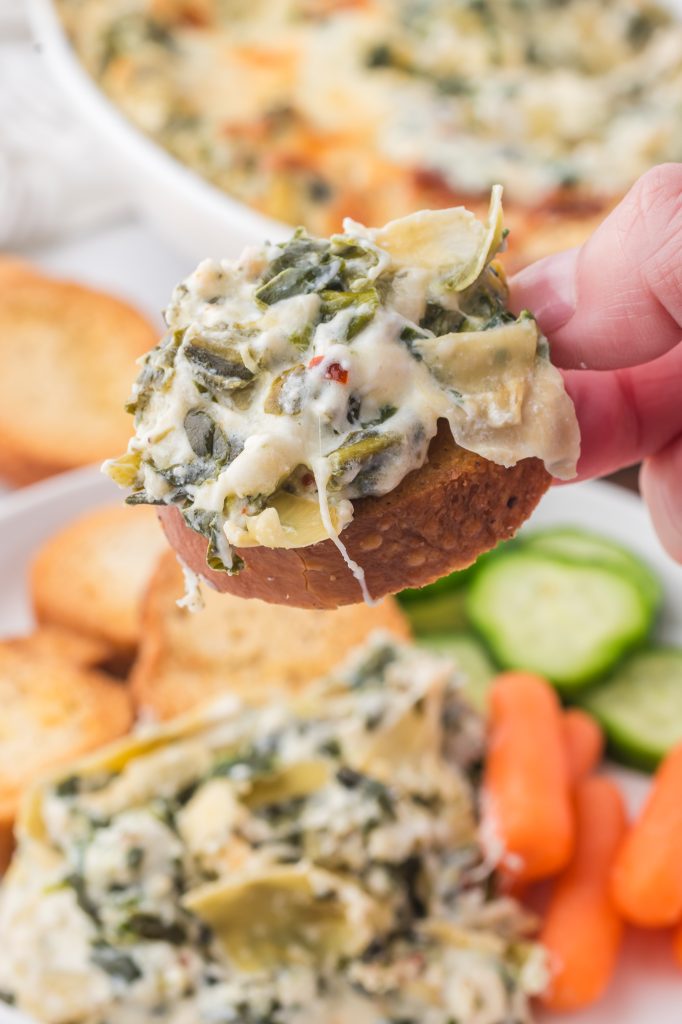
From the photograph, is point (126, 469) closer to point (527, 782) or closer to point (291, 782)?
point (291, 782)

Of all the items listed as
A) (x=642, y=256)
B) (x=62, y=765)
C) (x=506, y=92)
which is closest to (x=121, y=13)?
(x=506, y=92)

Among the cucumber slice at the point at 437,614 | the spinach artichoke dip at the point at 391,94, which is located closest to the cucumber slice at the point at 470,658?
the cucumber slice at the point at 437,614

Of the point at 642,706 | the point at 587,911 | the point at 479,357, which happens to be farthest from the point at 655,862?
the point at 479,357

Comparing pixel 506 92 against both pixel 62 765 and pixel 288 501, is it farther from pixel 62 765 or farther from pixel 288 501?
pixel 288 501

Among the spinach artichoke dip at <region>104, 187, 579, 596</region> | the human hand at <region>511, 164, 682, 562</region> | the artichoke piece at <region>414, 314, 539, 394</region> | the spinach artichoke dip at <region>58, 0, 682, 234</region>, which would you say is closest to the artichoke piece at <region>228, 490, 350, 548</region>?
the spinach artichoke dip at <region>104, 187, 579, 596</region>

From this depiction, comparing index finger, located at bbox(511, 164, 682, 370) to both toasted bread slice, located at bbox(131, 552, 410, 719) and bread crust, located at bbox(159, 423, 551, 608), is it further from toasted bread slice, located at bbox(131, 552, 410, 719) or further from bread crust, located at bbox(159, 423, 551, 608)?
toasted bread slice, located at bbox(131, 552, 410, 719)
